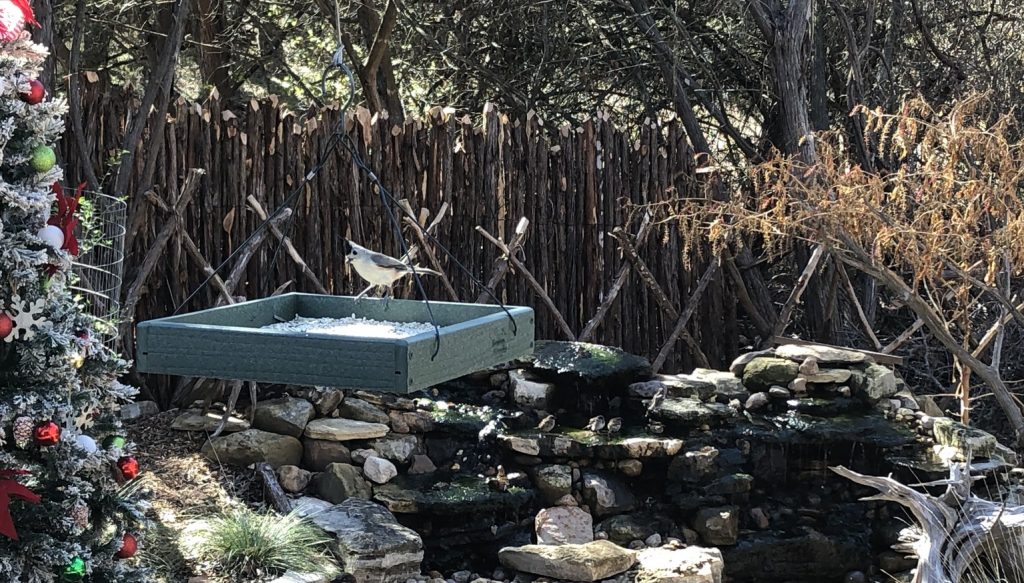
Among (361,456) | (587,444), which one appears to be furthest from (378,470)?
(587,444)

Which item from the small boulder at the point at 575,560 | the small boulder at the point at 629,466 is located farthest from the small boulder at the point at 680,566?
the small boulder at the point at 629,466

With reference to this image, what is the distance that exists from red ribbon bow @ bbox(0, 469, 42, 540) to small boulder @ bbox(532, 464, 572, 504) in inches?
116

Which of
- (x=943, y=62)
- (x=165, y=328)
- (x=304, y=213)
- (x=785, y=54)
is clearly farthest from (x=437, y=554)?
(x=943, y=62)

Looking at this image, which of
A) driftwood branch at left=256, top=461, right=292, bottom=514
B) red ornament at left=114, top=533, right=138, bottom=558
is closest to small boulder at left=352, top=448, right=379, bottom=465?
driftwood branch at left=256, top=461, right=292, bottom=514

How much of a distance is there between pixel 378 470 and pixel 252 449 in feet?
2.04

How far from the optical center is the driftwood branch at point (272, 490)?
221 inches

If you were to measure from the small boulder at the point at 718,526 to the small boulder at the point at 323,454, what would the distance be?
1.85 m

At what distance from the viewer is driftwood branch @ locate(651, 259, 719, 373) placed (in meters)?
8.08

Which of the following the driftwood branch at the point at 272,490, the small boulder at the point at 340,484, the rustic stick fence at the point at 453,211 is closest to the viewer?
the driftwood branch at the point at 272,490

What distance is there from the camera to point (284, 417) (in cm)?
612

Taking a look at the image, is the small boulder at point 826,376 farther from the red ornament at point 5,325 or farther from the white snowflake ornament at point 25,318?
the red ornament at point 5,325

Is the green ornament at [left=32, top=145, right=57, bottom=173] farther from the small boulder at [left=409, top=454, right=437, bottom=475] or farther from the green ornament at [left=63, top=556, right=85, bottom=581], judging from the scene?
the small boulder at [left=409, top=454, right=437, bottom=475]

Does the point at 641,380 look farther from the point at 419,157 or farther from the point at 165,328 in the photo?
the point at 165,328

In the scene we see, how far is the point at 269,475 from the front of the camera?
577 centimetres
